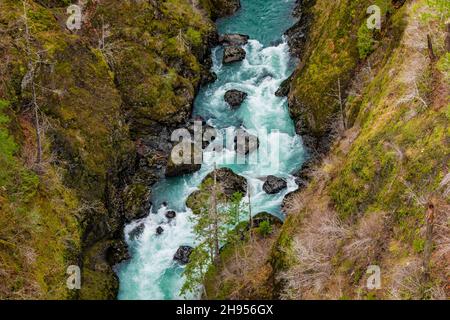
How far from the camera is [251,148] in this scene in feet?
144

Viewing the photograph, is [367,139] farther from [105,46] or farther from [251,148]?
[105,46]

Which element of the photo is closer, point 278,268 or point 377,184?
point 377,184

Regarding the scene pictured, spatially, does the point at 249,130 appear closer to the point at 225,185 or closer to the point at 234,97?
the point at 234,97

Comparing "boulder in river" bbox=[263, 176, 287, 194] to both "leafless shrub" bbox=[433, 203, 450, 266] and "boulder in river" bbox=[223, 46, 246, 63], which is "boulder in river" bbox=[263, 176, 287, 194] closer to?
"boulder in river" bbox=[223, 46, 246, 63]

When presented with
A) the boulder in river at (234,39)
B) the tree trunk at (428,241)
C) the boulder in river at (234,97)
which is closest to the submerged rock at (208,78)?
the boulder in river at (234,97)

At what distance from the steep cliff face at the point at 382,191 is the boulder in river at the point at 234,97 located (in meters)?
10.0

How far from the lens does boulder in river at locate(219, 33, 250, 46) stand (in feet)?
173

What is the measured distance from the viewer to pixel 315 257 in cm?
2597

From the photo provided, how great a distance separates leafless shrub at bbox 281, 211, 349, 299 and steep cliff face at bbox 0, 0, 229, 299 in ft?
42.0

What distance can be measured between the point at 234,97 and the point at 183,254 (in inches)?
646

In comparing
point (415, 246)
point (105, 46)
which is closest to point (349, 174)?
point (415, 246)

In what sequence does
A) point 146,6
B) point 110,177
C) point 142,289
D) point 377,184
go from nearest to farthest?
point 377,184 < point 142,289 < point 110,177 < point 146,6

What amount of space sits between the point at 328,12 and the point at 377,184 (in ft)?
87.6

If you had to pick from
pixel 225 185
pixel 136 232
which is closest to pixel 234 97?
pixel 225 185
